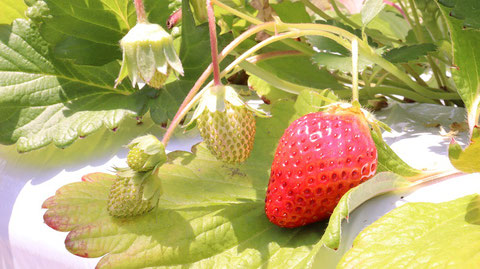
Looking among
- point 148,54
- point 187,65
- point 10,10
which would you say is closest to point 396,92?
point 187,65

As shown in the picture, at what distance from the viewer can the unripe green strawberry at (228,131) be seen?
0.48 m

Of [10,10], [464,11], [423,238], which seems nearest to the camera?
[423,238]

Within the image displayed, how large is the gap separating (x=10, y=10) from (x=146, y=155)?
1.27ft

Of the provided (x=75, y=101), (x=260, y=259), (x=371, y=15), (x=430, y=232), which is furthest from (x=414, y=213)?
(x=75, y=101)

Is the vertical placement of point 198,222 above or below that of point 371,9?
below

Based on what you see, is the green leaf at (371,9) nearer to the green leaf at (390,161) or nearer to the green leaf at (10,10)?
the green leaf at (390,161)

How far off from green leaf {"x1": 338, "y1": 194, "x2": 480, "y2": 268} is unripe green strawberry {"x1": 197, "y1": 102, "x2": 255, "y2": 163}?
137 mm

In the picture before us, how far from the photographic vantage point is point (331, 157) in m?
0.46

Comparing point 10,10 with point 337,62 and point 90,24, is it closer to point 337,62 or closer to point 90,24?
point 90,24

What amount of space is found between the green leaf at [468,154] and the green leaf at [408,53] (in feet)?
0.69

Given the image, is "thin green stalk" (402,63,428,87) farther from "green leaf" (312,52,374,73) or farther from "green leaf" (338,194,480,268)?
"green leaf" (338,194,480,268)

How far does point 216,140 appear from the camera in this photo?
48 cm

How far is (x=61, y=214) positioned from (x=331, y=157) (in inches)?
9.8

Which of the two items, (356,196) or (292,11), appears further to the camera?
(292,11)
